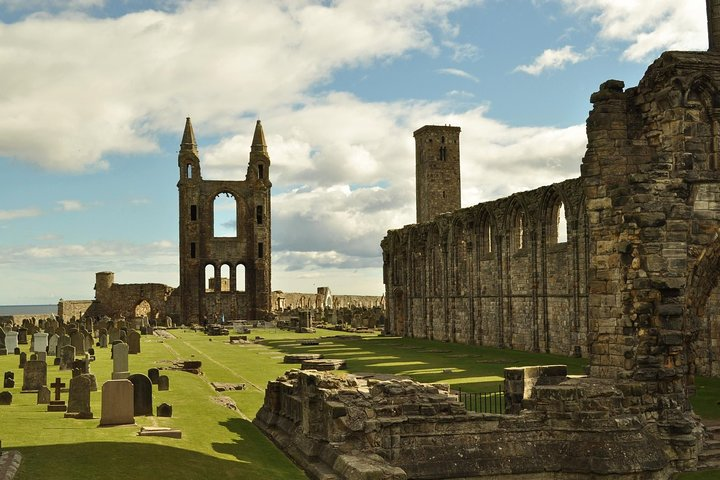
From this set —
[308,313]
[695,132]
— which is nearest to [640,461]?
[695,132]

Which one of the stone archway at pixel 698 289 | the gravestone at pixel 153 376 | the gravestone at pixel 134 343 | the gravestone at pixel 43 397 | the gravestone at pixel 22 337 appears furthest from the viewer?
the gravestone at pixel 22 337

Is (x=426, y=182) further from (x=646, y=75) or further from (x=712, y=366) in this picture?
(x=646, y=75)

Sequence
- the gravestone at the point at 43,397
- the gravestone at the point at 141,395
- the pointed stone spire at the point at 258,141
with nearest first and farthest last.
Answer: the gravestone at the point at 141,395 < the gravestone at the point at 43,397 < the pointed stone spire at the point at 258,141

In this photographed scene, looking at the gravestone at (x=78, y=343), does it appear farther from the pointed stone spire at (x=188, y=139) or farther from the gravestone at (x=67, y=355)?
the pointed stone spire at (x=188, y=139)

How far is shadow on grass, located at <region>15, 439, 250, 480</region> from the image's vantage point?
9742 millimetres

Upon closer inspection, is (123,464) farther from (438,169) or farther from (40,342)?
(438,169)

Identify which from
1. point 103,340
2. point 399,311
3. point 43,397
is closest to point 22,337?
point 103,340

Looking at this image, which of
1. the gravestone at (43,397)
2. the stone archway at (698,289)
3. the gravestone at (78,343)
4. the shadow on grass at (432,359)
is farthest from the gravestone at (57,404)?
the gravestone at (78,343)

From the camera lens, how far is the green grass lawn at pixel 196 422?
1033 cm

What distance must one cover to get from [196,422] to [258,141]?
2058 inches

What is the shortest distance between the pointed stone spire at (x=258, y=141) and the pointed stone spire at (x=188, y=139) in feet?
15.2

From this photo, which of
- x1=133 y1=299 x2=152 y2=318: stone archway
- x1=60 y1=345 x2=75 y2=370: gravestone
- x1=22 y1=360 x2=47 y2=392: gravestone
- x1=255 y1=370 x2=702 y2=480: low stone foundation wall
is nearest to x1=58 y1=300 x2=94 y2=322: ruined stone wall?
x1=133 y1=299 x2=152 y2=318: stone archway

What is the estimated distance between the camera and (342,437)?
37.5ft

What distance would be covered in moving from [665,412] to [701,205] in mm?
3473
